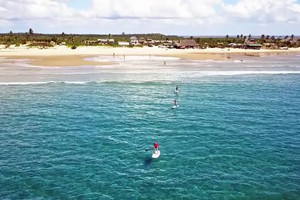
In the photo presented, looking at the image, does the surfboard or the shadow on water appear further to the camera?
the surfboard

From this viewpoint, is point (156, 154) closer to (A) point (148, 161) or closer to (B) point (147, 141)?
(A) point (148, 161)

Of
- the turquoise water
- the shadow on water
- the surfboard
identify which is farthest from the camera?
the surfboard

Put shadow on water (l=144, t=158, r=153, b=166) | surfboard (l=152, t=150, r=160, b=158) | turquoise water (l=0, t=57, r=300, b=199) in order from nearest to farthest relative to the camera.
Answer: turquoise water (l=0, t=57, r=300, b=199), shadow on water (l=144, t=158, r=153, b=166), surfboard (l=152, t=150, r=160, b=158)

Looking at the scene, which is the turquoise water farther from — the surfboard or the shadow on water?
the surfboard

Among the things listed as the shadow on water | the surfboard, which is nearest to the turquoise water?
the shadow on water

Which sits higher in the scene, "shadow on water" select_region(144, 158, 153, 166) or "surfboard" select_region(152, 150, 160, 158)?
"surfboard" select_region(152, 150, 160, 158)

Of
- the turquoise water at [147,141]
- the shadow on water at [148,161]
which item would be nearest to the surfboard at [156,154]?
the shadow on water at [148,161]

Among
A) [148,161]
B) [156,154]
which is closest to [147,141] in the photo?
[156,154]

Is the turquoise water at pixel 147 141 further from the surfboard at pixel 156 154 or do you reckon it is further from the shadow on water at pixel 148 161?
the surfboard at pixel 156 154

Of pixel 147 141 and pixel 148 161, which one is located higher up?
pixel 147 141
